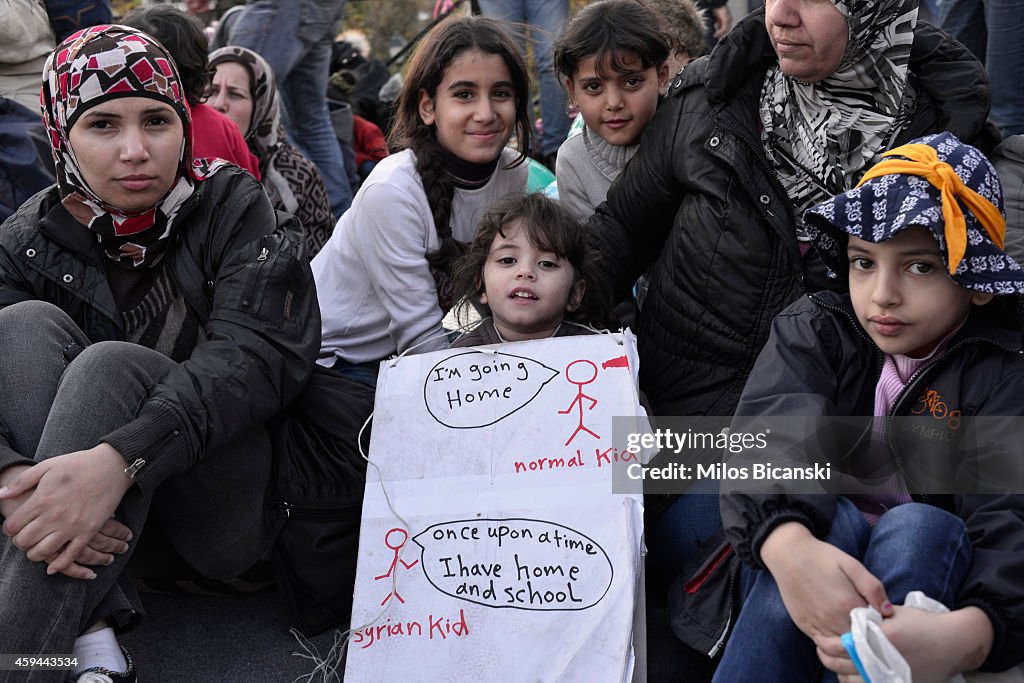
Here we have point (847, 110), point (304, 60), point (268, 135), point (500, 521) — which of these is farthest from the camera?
point (304, 60)

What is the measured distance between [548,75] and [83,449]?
11.3ft

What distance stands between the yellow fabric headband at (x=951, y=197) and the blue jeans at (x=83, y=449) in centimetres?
167

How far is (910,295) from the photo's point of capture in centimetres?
212

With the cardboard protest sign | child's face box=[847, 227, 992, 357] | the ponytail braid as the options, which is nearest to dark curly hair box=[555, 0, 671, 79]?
the ponytail braid

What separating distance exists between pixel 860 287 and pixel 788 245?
51cm

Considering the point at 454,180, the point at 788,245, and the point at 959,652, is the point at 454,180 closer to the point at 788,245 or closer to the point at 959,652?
the point at 788,245

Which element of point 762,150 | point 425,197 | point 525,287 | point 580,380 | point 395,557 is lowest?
point 395,557

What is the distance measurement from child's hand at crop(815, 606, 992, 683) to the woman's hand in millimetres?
1501

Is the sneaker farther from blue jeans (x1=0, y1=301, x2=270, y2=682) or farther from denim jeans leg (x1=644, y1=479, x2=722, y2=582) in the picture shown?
denim jeans leg (x1=644, y1=479, x2=722, y2=582)

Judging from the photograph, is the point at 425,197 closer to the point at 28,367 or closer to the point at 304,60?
the point at 28,367

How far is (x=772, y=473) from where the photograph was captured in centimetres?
208

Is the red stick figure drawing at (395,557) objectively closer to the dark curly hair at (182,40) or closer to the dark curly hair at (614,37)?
the dark curly hair at (614,37)

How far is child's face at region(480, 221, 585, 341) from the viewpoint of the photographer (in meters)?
2.76

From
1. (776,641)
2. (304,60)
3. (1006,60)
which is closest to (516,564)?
(776,641)
